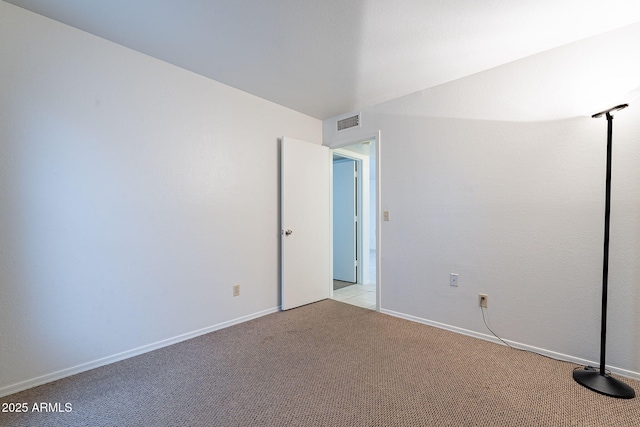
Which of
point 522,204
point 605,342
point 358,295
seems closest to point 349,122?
point 522,204

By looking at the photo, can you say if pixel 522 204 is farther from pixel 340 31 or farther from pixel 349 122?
pixel 349 122

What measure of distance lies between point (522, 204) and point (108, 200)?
324 cm

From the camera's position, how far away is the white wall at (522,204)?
195 centimetres

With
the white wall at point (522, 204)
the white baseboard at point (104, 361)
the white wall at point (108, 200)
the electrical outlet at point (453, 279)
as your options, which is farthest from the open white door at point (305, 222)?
the electrical outlet at point (453, 279)

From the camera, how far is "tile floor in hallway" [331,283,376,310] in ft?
12.0

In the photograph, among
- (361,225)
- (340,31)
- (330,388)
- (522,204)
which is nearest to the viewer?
(330,388)

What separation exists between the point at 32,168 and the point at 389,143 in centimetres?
298

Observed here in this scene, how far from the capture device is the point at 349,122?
357cm

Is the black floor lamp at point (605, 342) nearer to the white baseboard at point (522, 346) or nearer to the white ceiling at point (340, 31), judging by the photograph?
the white baseboard at point (522, 346)

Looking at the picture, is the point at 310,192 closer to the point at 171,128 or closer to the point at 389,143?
the point at 389,143

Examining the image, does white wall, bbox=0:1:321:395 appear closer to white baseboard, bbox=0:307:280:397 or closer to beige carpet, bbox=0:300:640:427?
white baseboard, bbox=0:307:280:397

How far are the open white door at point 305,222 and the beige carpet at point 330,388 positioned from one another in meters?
0.94

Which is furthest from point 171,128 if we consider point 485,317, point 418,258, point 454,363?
point 485,317

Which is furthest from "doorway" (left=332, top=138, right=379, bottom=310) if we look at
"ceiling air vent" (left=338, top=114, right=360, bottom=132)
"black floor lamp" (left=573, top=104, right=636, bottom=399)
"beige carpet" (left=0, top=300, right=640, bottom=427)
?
"black floor lamp" (left=573, top=104, right=636, bottom=399)
